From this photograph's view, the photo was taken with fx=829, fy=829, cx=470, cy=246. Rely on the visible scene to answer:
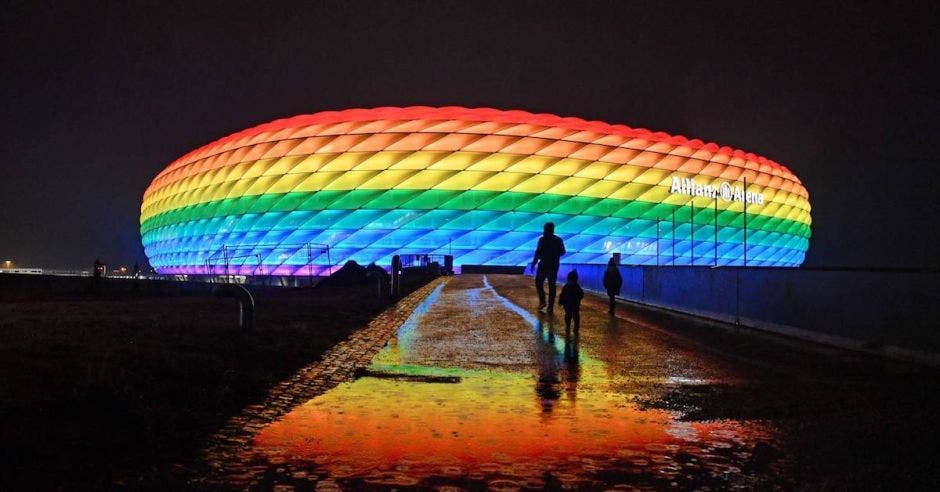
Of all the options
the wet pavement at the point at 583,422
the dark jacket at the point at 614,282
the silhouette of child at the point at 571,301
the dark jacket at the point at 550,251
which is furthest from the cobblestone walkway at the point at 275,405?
the dark jacket at the point at 614,282

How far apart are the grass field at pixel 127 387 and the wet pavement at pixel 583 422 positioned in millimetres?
354

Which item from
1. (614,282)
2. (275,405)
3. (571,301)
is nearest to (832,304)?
(571,301)

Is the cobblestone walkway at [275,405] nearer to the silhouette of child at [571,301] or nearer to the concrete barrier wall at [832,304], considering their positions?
the silhouette of child at [571,301]

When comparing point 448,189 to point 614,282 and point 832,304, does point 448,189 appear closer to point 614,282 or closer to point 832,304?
point 614,282

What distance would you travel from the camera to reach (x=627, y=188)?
56219 mm

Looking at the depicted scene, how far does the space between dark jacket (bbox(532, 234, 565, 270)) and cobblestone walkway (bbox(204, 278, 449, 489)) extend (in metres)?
4.23

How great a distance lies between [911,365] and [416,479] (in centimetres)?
729

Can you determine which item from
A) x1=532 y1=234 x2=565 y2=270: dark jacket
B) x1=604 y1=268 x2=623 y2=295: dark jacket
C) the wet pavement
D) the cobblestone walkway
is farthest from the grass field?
x1=604 y1=268 x2=623 y2=295: dark jacket

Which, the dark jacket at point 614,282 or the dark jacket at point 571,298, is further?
the dark jacket at point 614,282

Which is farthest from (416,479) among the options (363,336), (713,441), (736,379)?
(363,336)

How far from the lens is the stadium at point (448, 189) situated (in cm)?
5300

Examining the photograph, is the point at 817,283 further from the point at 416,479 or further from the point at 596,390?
the point at 416,479

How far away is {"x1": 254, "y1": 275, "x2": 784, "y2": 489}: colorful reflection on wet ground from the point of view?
13.5 feet

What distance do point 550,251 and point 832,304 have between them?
504 cm
